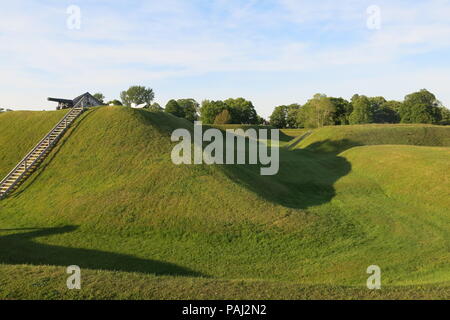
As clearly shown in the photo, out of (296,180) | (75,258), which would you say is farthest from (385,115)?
(75,258)

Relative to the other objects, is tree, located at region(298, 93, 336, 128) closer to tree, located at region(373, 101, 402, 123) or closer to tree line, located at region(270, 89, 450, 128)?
tree line, located at region(270, 89, 450, 128)

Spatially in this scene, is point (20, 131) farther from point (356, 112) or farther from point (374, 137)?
point (356, 112)

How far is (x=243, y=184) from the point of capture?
24.6 metres

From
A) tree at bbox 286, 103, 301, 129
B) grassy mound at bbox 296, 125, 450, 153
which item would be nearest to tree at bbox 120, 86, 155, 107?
tree at bbox 286, 103, 301, 129

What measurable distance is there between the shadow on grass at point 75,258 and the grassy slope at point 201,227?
0.26ft

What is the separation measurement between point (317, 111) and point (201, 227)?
9127 cm

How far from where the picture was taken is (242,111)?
382ft

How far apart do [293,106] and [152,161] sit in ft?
381

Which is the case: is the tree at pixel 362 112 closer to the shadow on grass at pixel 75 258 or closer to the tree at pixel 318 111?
the tree at pixel 318 111

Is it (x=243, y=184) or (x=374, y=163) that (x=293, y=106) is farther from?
(x=243, y=184)

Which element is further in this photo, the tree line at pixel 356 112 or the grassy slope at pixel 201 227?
the tree line at pixel 356 112

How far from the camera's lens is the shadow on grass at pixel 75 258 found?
15.7 metres

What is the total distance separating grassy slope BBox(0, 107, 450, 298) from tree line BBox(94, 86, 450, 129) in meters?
74.1

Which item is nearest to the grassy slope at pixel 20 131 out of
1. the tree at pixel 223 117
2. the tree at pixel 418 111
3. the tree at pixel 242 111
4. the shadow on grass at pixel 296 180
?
the shadow on grass at pixel 296 180
